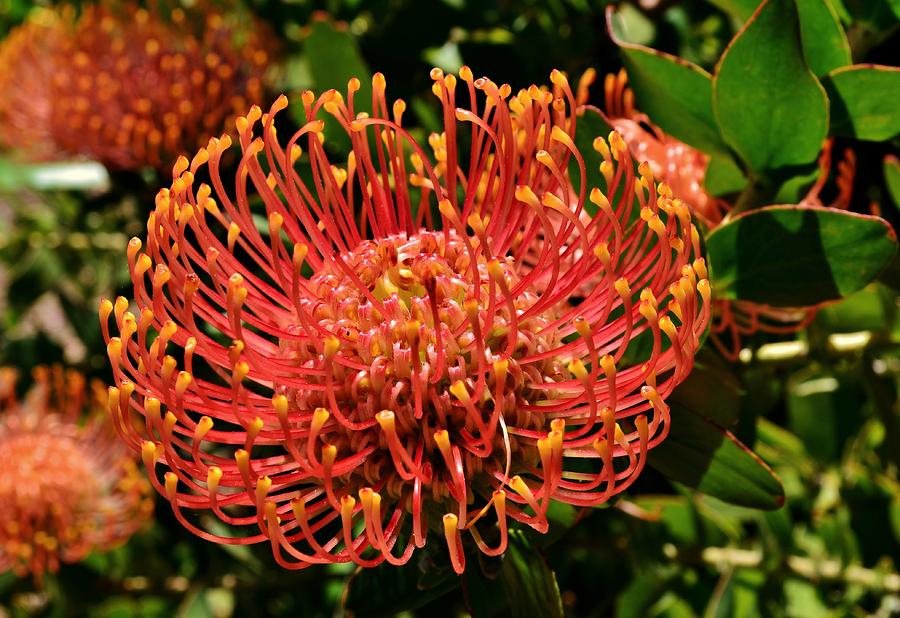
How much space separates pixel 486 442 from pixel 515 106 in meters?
0.21

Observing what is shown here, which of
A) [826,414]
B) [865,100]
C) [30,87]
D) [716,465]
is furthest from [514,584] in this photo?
[30,87]

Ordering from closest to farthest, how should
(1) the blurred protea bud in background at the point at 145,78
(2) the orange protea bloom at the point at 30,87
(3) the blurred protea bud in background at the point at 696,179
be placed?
(3) the blurred protea bud in background at the point at 696,179 < (1) the blurred protea bud in background at the point at 145,78 < (2) the orange protea bloom at the point at 30,87

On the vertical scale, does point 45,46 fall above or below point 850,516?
above

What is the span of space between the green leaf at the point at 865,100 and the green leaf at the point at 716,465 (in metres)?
0.25

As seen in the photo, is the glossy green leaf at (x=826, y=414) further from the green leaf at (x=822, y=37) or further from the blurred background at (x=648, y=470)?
the green leaf at (x=822, y=37)

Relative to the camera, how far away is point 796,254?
26.0 inches

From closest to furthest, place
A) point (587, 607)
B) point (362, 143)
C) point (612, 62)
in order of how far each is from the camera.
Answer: point (362, 143) → point (612, 62) → point (587, 607)

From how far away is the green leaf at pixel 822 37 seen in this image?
26.9 inches

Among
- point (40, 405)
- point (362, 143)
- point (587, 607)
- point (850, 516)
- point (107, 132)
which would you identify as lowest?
point (587, 607)

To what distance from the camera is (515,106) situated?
610 mm

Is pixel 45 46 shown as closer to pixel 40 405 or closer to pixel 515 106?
pixel 40 405

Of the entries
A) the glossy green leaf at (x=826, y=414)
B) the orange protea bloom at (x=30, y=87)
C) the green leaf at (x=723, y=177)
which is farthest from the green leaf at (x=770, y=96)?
the orange protea bloom at (x=30, y=87)

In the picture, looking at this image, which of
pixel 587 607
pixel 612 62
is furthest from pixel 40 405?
pixel 612 62

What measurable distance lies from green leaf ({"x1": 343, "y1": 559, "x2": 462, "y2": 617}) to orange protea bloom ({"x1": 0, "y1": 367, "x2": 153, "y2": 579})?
0.67 metres
